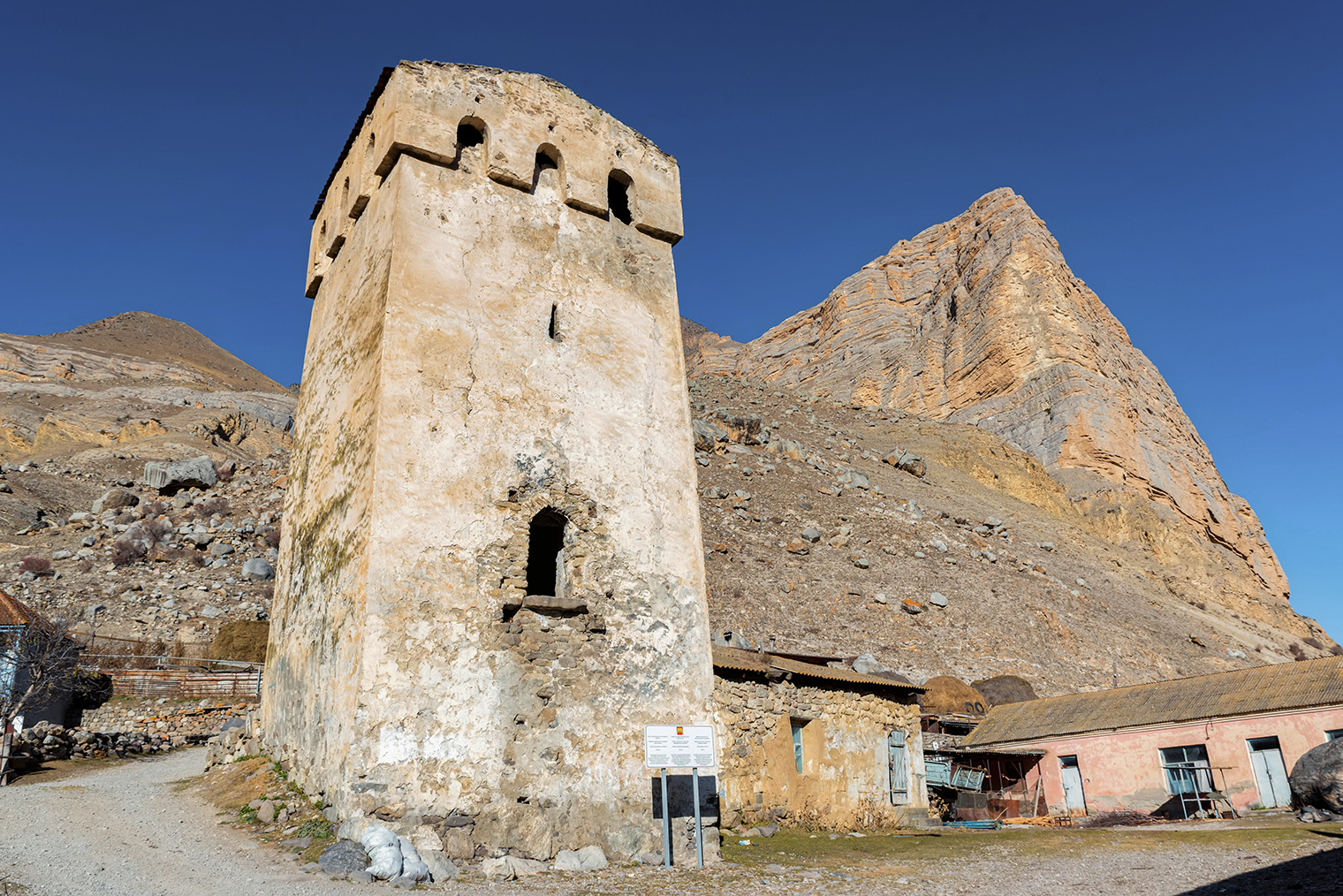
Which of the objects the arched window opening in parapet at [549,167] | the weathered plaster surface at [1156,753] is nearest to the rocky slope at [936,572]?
the weathered plaster surface at [1156,753]

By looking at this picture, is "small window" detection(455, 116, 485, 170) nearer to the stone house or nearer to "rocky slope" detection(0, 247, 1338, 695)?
the stone house

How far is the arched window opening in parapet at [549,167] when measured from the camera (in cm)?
1088

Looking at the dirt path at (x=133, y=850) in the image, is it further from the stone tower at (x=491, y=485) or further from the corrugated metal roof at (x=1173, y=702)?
the corrugated metal roof at (x=1173, y=702)

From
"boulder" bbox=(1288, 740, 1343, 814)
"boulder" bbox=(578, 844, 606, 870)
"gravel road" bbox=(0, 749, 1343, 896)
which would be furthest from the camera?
"boulder" bbox=(1288, 740, 1343, 814)

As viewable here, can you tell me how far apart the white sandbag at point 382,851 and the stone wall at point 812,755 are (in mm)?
4534

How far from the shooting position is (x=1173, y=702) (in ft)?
62.3

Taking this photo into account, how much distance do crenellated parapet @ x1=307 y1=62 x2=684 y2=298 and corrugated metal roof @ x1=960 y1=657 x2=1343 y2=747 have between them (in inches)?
598

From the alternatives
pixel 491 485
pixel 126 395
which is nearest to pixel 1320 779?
pixel 491 485

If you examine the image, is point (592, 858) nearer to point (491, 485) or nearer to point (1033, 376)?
point (491, 485)

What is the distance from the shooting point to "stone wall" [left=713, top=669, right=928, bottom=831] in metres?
11.7

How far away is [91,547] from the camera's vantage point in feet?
78.7

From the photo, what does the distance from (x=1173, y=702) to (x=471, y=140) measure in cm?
1831

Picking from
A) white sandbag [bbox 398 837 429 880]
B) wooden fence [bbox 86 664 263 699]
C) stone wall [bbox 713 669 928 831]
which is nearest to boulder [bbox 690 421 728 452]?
wooden fence [bbox 86 664 263 699]

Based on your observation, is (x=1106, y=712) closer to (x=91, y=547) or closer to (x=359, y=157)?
(x=359, y=157)
